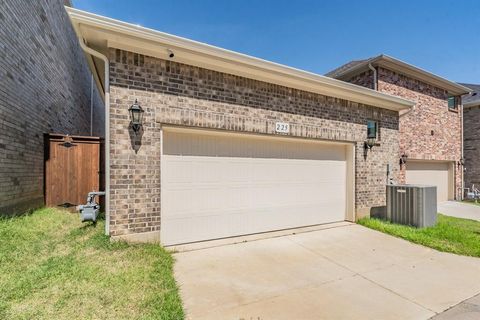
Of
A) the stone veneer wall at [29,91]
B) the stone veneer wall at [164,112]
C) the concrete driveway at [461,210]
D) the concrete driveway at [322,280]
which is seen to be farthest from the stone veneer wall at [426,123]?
the stone veneer wall at [29,91]

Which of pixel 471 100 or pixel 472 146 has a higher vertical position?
pixel 471 100

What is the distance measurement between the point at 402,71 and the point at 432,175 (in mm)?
4952

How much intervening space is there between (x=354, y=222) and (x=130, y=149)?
584cm

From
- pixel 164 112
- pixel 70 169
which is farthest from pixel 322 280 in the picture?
pixel 70 169

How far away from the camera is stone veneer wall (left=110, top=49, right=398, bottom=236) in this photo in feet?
13.2

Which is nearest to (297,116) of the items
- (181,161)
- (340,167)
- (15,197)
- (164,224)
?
(340,167)

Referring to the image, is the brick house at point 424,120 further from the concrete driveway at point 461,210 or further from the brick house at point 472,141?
the brick house at point 472,141

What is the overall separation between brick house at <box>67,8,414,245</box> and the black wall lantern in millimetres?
87

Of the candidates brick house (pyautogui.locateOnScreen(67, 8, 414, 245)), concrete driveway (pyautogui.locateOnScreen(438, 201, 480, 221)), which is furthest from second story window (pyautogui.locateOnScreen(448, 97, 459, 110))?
brick house (pyautogui.locateOnScreen(67, 8, 414, 245))

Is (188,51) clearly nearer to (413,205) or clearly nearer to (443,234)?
(413,205)

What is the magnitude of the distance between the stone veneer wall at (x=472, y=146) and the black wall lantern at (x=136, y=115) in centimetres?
1639

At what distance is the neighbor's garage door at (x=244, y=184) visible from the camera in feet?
15.2

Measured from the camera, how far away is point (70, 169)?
19.1ft

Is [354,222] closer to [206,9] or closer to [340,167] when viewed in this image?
[340,167]
